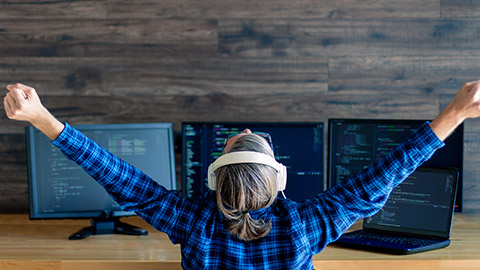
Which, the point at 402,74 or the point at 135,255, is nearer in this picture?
the point at 135,255

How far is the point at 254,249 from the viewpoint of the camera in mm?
1194

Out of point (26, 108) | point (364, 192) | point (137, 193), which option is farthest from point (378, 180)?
point (26, 108)

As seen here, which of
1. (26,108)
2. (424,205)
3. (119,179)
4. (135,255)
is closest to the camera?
(26,108)

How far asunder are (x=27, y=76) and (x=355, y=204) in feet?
5.26

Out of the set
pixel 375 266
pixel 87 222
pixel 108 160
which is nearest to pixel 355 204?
pixel 375 266

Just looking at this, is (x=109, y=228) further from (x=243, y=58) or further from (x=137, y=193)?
(x=243, y=58)

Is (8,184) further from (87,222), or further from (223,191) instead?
(223,191)

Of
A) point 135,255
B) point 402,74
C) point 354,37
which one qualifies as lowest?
point 135,255

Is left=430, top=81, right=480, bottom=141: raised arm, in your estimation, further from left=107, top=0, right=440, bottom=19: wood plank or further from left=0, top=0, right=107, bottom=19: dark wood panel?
left=0, top=0, right=107, bottom=19: dark wood panel

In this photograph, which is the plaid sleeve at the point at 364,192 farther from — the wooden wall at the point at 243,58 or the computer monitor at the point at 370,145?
the wooden wall at the point at 243,58

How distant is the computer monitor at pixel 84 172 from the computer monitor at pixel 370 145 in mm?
660

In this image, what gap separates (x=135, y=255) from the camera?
5.42 ft

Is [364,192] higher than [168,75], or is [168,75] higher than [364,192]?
[168,75]

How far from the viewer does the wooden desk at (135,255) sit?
1.59 metres
